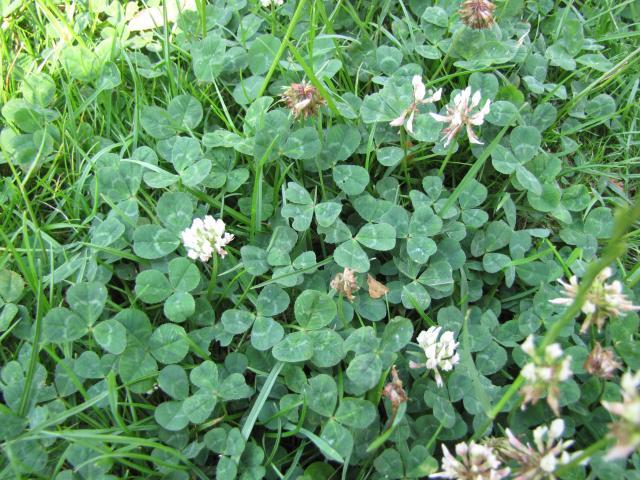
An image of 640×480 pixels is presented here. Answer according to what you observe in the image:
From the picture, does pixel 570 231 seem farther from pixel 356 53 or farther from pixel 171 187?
pixel 171 187

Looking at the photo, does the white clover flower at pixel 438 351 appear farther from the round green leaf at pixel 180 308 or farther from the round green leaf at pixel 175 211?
the round green leaf at pixel 175 211

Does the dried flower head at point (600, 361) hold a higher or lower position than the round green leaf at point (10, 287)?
lower

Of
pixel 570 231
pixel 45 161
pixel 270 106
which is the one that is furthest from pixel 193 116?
pixel 570 231

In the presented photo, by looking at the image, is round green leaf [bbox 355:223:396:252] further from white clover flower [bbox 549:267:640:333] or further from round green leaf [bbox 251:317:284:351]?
Result: white clover flower [bbox 549:267:640:333]

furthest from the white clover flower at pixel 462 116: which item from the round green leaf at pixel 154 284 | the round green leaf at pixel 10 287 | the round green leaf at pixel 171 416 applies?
the round green leaf at pixel 10 287

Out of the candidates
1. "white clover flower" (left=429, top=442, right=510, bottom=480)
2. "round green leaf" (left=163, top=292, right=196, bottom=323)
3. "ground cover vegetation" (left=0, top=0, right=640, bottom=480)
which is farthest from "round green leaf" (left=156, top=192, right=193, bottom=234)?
"white clover flower" (left=429, top=442, right=510, bottom=480)

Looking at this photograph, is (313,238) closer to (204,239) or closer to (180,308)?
(204,239)
